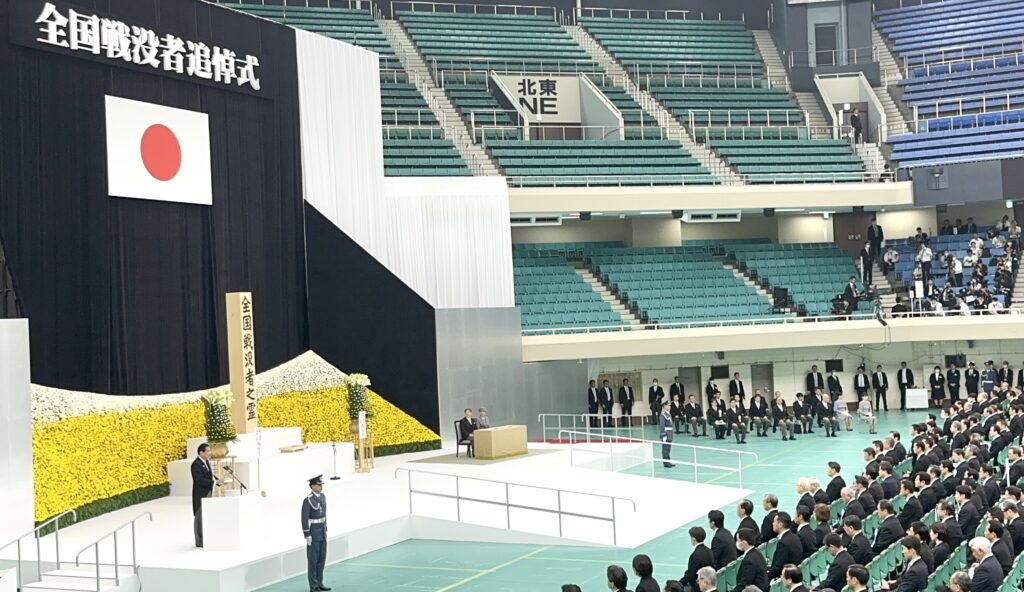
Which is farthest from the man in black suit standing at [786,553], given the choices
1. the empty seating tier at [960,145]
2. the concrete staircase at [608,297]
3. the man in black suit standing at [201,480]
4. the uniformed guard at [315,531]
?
the empty seating tier at [960,145]

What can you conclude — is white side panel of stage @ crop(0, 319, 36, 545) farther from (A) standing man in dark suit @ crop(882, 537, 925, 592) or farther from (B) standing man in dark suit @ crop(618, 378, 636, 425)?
(B) standing man in dark suit @ crop(618, 378, 636, 425)

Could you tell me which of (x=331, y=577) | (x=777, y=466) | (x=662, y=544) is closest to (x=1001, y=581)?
(x=662, y=544)

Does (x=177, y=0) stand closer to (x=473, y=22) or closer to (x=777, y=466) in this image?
(x=777, y=466)

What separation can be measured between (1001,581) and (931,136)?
3106 cm

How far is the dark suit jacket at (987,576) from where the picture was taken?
10.8 metres

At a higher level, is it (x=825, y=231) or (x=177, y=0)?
(x=177, y=0)

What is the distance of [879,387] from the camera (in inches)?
1369

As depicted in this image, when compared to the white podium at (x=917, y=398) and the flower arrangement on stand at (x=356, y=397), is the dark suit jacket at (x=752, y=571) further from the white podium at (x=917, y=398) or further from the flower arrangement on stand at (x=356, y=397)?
the white podium at (x=917, y=398)

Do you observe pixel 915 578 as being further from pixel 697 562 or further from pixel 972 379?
pixel 972 379

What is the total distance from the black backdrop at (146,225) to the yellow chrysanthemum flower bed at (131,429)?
0.32m

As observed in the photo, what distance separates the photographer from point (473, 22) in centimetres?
4628

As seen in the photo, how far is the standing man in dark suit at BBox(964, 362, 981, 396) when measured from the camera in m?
34.0

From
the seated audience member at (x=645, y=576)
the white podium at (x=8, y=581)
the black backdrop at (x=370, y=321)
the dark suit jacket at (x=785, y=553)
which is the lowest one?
the white podium at (x=8, y=581)

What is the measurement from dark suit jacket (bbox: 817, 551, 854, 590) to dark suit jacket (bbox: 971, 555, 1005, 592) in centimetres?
113
